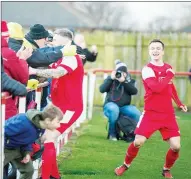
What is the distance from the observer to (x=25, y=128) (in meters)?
6.52

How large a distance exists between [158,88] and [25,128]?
7.14 feet

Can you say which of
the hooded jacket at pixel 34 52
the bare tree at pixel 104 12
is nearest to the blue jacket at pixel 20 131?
the hooded jacket at pixel 34 52

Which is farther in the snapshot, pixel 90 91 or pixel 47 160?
pixel 90 91

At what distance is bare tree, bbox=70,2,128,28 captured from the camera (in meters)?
31.9

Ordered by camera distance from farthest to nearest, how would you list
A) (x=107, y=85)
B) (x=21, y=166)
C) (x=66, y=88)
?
(x=107, y=85) < (x=66, y=88) < (x=21, y=166)

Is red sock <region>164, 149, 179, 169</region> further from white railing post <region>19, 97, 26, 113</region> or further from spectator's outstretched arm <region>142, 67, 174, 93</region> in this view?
white railing post <region>19, 97, 26, 113</region>

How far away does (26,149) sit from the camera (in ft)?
22.1

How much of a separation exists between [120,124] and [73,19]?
1401cm

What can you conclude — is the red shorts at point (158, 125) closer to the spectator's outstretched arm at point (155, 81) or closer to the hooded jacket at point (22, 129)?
the spectator's outstretched arm at point (155, 81)

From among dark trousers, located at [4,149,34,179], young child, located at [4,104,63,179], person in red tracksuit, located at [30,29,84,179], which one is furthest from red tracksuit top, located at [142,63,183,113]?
dark trousers, located at [4,149,34,179]

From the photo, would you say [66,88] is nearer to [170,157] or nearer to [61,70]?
[61,70]

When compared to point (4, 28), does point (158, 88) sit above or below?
below

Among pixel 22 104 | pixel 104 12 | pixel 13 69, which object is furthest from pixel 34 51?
pixel 104 12

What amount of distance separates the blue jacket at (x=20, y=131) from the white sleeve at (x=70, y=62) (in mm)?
1449
